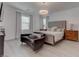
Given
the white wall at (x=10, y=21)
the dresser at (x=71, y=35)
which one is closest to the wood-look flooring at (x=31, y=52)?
the white wall at (x=10, y=21)

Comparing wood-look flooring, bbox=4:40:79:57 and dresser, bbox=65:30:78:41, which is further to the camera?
dresser, bbox=65:30:78:41

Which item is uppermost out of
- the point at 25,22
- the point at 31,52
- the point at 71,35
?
the point at 25,22

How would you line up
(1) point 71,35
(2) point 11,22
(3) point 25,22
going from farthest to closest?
1. (1) point 71,35
2. (2) point 11,22
3. (3) point 25,22

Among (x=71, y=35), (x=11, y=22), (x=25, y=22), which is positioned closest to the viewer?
(x=25, y=22)

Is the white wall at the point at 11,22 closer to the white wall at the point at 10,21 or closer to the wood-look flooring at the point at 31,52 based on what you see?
the white wall at the point at 10,21

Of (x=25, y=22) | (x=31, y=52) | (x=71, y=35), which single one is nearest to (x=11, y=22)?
(x=25, y=22)

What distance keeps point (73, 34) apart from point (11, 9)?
3712 mm

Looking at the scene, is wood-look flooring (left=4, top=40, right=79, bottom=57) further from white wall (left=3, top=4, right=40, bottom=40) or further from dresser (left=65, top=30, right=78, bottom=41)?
dresser (left=65, top=30, right=78, bottom=41)

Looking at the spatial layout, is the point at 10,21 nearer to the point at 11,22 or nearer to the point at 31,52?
the point at 11,22

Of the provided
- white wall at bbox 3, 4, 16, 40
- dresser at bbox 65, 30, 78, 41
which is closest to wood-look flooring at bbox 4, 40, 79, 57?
white wall at bbox 3, 4, 16, 40

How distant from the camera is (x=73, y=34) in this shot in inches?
193

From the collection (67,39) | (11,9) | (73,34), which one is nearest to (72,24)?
(73,34)

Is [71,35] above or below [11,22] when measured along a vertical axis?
below

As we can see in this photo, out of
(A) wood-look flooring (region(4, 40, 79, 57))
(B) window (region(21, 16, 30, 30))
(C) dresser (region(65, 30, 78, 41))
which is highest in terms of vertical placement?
(B) window (region(21, 16, 30, 30))
